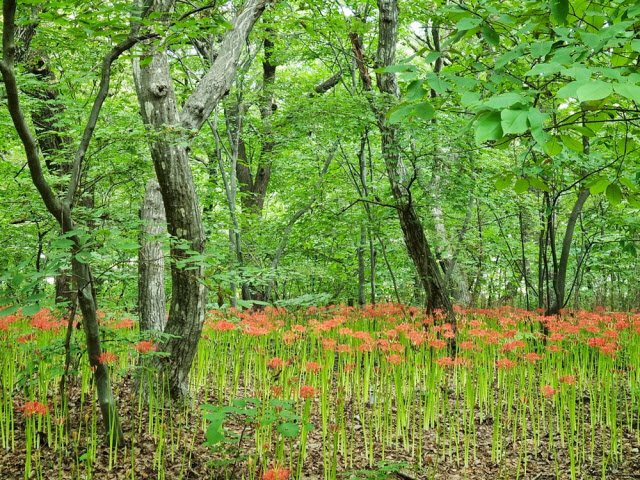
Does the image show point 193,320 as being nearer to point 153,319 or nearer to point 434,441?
point 153,319

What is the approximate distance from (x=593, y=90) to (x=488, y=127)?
11.6 inches

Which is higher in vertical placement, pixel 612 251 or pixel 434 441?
pixel 612 251

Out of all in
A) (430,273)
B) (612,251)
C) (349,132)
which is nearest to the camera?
(430,273)

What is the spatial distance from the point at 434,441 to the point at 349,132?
15.6ft

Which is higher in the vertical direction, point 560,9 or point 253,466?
point 560,9

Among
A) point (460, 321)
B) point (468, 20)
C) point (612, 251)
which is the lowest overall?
point (460, 321)

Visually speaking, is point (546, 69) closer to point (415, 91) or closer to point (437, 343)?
point (415, 91)

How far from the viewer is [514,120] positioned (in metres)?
1.28

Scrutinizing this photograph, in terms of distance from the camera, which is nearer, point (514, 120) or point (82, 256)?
point (514, 120)

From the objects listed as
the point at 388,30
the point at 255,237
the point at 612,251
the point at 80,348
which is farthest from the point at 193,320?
the point at 612,251

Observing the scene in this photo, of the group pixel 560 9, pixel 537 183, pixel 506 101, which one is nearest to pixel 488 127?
pixel 506 101

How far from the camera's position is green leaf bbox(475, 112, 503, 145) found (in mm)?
1341

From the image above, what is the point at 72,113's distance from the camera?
5977 millimetres

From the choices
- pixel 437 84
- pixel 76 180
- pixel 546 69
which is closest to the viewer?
pixel 546 69
